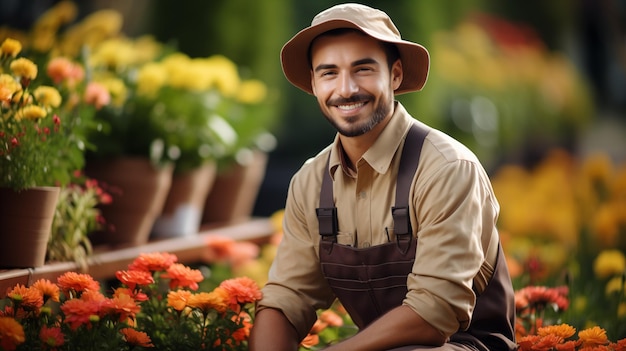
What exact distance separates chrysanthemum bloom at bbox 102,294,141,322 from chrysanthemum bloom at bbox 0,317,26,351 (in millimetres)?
227

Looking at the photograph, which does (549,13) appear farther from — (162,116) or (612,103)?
(162,116)

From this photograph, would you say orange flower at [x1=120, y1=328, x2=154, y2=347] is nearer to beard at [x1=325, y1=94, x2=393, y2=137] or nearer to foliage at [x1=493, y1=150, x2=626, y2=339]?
beard at [x1=325, y1=94, x2=393, y2=137]

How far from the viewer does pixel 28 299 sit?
9.10 feet

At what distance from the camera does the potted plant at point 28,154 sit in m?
3.14

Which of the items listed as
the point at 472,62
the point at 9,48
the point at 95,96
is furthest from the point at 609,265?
the point at 472,62

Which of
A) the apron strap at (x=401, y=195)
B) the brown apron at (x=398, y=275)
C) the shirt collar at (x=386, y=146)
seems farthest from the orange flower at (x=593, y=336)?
the shirt collar at (x=386, y=146)

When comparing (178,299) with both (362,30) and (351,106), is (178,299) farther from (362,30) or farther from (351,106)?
(362,30)

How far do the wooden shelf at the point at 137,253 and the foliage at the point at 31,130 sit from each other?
282 mm

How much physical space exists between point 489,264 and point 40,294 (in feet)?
4.02

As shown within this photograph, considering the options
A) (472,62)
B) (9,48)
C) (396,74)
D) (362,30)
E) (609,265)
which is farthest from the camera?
(472,62)

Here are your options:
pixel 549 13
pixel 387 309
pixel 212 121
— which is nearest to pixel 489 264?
pixel 387 309

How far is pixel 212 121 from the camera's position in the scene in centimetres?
484

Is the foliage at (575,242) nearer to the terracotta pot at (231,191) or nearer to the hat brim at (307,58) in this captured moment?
the hat brim at (307,58)

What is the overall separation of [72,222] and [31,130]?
1.71 ft
